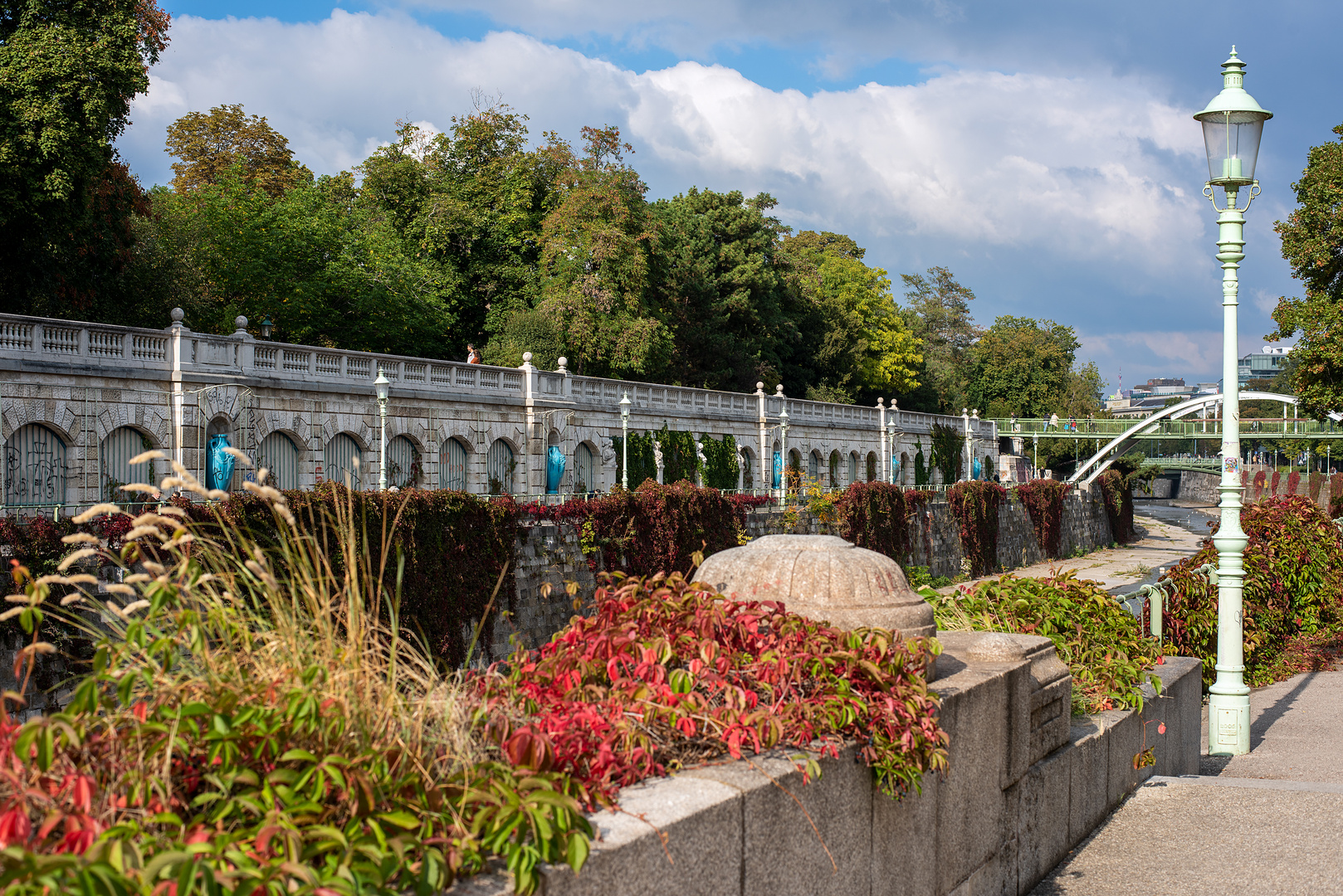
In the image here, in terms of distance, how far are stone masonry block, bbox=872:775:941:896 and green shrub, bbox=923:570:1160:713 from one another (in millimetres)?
2395

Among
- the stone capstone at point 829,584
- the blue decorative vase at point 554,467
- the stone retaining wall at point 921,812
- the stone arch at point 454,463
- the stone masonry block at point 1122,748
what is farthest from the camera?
the blue decorative vase at point 554,467

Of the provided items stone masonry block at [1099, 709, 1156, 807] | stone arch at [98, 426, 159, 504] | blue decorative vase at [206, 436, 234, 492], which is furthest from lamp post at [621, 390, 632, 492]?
stone masonry block at [1099, 709, 1156, 807]

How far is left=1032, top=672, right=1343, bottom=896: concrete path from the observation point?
5.07 m

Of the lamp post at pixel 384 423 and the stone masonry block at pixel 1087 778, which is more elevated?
the lamp post at pixel 384 423

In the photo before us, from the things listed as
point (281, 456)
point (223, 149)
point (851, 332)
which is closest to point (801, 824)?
point (281, 456)

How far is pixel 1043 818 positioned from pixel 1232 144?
677 centimetres

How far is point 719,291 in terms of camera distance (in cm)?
5197

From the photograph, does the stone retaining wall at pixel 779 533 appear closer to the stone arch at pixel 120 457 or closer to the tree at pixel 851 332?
the stone arch at pixel 120 457

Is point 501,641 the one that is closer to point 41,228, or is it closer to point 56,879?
point 41,228

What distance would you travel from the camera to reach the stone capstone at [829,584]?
4.66 metres

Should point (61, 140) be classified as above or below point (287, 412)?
above

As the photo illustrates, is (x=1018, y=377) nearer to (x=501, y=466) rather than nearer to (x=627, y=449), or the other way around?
(x=627, y=449)

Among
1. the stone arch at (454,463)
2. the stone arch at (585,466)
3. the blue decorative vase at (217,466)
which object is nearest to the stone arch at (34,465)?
the blue decorative vase at (217,466)

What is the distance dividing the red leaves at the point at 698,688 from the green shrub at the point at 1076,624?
105 inches
